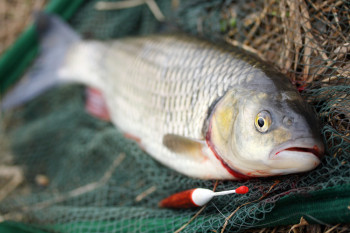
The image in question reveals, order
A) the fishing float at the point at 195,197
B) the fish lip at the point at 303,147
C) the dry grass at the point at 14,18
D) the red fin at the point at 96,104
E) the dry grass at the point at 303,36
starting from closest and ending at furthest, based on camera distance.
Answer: the fish lip at the point at 303,147 < the fishing float at the point at 195,197 < the dry grass at the point at 303,36 < the red fin at the point at 96,104 < the dry grass at the point at 14,18

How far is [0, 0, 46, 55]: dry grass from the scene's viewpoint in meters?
2.71

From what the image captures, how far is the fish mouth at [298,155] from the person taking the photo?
44.4 inches

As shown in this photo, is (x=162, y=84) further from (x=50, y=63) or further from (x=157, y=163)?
(x=50, y=63)

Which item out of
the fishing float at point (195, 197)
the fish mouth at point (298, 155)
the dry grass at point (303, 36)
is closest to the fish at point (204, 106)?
the fish mouth at point (298, 155)

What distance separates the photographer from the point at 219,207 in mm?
1404

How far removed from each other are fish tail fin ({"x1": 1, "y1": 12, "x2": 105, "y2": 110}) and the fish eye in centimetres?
144

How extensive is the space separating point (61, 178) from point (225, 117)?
1.41 meters

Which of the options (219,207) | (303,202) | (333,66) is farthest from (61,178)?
(333,66)

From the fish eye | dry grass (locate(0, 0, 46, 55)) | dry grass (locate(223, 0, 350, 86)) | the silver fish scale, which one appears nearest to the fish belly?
the silver fish scale

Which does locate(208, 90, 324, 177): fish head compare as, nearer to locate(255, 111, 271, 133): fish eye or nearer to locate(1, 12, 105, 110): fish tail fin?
locate(255, 111, 271, 133): fish eye

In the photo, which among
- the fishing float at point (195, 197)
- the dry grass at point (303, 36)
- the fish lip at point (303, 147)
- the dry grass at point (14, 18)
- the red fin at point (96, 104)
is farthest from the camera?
the dry grass at point (14, 18)

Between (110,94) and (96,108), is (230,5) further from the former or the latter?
(96,108)

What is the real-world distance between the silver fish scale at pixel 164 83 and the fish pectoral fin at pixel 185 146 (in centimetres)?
3

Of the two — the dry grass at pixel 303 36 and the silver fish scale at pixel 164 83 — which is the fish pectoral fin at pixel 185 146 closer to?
the silver fish scale at pixel 164 83
